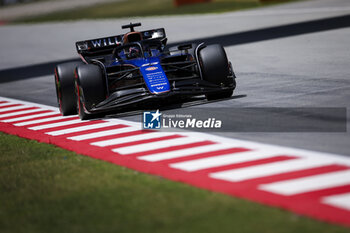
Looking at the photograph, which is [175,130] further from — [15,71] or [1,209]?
[15,71]

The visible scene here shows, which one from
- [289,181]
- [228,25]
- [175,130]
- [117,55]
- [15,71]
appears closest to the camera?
[289,181]

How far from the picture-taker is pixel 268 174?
7.30 meters

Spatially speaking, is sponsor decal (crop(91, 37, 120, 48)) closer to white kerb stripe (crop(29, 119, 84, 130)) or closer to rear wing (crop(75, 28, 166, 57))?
rear wing (crop(75, 28, 166, 57))

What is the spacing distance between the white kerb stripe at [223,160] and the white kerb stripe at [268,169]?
1.16 feet

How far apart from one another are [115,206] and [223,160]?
5.73 feet

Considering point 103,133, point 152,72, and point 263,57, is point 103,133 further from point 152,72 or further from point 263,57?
point 263,57

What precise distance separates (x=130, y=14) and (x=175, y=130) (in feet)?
133

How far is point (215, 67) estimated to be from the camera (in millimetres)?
12148

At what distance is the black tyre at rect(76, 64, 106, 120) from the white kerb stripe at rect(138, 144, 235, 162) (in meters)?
3.13

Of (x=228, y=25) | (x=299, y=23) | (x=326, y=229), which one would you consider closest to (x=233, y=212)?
(x=326, y=229)

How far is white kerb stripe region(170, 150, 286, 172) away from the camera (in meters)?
7.92

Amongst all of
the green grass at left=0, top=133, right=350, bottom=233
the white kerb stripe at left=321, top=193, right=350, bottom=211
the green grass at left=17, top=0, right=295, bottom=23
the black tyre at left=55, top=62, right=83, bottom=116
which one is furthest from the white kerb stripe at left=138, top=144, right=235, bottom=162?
the green grass at left=17, top=0, right=295, bottom=23

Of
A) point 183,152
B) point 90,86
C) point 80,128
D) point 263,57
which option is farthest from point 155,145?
point 263,57

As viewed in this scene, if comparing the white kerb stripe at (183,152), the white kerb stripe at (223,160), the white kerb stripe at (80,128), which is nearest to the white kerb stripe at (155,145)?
the white kerb stripe at (183,152)
